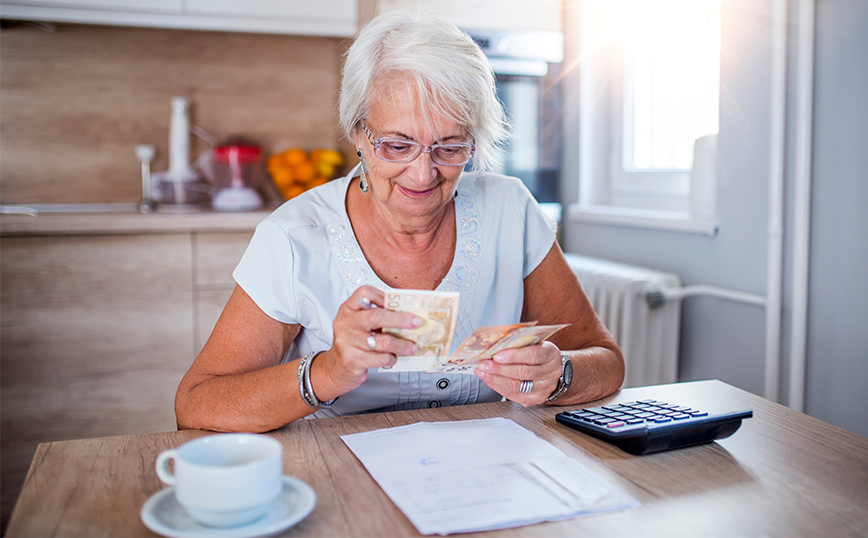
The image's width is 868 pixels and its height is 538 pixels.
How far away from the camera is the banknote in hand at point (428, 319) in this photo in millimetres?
838

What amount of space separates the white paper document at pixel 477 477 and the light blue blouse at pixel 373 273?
0.28 metres

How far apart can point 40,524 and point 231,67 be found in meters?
2.38

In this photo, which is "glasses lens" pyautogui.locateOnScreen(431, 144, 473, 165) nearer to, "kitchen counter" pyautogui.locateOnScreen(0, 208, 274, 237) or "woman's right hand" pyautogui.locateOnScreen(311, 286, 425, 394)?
"woman's right hand" pyautogui.locateOnScreen(311, 286, 425, 394)

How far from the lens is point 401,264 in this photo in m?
1.29

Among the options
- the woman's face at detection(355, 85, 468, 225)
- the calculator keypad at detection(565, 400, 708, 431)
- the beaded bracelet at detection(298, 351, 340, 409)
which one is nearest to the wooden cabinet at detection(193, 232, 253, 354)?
the woman's face at detection(355, 85, 468, 225)

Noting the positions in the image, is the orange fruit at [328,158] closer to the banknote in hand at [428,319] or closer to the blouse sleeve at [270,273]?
the blouse sleeve at [270,273]

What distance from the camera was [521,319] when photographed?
1.41m

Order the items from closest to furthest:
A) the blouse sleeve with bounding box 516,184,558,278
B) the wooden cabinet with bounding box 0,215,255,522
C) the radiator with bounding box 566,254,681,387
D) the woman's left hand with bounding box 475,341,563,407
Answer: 1. the woman's left hand with bounding box 475,341,563,407
2. the blouse sleeve with bounding box 516,184,558,278
3. the radiator with bounding box 566,254,681,387
4. the wooden cabinet with bounding box 0,215,255,522

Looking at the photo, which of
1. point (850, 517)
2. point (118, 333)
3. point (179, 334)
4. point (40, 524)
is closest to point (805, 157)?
point (850, 517)

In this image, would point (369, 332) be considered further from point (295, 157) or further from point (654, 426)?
point (295, 157)

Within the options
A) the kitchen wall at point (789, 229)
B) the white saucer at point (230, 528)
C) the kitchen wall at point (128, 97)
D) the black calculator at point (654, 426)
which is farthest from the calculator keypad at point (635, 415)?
the kitchen wall at point (128, 97)

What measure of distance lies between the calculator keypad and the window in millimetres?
1102

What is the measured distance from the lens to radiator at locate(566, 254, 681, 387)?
1.95 m

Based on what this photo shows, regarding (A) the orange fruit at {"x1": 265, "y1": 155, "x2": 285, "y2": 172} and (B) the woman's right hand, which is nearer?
(B) the woman's right hand
